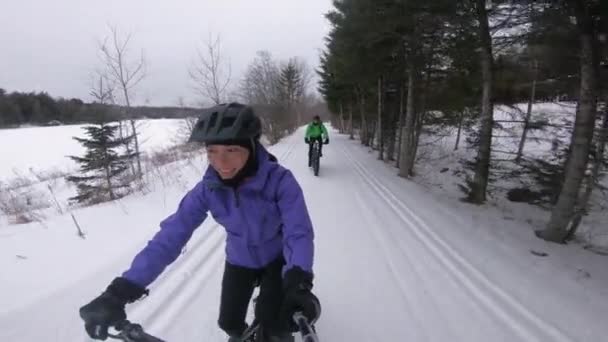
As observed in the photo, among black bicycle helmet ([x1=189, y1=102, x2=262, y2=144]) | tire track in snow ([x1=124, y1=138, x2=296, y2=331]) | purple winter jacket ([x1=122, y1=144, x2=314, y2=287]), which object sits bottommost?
tire track in snow ([x1=124, y1=138, x2=296, y2=331])

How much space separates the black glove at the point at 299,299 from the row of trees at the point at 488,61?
17.6 feet

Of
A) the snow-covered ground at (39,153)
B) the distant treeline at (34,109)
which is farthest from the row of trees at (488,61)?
the distant treeline at (34,109)

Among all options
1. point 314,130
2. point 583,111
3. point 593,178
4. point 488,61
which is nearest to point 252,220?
point 583,111

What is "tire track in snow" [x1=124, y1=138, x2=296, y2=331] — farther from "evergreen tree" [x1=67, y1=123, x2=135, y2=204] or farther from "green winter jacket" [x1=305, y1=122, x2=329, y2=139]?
"evergreen tree" [x1=67, y1=123, x2=135, y2=204]

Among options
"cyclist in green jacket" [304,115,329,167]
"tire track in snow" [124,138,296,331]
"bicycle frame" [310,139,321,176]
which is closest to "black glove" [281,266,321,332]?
"tire track in snow" [124,138,296,331]

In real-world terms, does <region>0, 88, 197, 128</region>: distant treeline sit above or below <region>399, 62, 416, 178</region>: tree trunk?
above

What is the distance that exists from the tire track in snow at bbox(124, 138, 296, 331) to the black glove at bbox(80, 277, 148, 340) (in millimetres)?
1426

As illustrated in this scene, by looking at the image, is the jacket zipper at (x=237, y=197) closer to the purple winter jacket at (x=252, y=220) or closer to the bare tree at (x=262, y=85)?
the purple winter jacket at (x=252, y=220)

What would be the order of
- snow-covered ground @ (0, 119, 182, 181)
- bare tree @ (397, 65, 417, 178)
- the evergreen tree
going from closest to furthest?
bare tree @ (397, 65, 417, 178) < the evergreen tree < snow-covered ground @ (0, 119, 182, 181)

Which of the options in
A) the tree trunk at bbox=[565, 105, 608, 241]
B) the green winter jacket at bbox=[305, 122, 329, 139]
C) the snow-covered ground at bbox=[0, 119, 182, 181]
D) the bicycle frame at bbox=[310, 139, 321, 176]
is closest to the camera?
the tree trunk at bbox=[565, 105, 608, 241]

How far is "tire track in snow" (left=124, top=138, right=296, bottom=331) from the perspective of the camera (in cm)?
269

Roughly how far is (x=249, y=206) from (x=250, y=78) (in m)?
31.2

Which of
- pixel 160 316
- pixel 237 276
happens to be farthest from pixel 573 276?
pixel 160 316

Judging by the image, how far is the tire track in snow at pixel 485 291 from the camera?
2512 millimetres
